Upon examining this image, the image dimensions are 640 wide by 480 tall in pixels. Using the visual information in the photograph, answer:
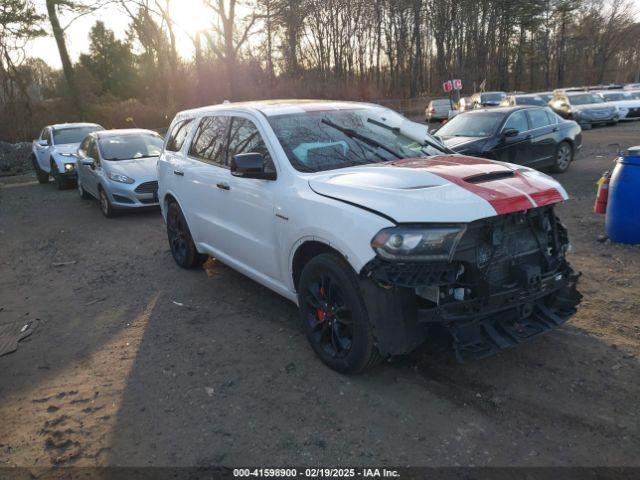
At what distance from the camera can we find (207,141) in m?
5.39

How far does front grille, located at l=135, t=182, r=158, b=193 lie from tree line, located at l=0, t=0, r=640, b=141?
72.3 ft

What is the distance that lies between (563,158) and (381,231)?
10.1 meters

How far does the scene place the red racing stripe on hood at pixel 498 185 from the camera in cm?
322

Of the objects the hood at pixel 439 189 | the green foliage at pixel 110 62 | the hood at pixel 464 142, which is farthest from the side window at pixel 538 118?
the green foliage at pixel 110 62

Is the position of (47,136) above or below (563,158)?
above

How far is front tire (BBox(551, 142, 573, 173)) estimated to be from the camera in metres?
11.4

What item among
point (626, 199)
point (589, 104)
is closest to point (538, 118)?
point (626, 199)

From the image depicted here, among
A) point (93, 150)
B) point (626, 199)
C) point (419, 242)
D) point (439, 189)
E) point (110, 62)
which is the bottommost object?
point (626, 199)

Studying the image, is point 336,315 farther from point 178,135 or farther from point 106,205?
point 106,205

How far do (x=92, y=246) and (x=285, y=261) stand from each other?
17.1 ft

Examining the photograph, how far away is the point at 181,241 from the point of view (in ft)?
20.6

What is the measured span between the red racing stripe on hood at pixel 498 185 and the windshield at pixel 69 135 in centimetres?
1373

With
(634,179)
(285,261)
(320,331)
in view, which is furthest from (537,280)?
(634,179)

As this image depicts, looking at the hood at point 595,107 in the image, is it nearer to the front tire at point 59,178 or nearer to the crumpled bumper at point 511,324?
the front tire at point 59,178
